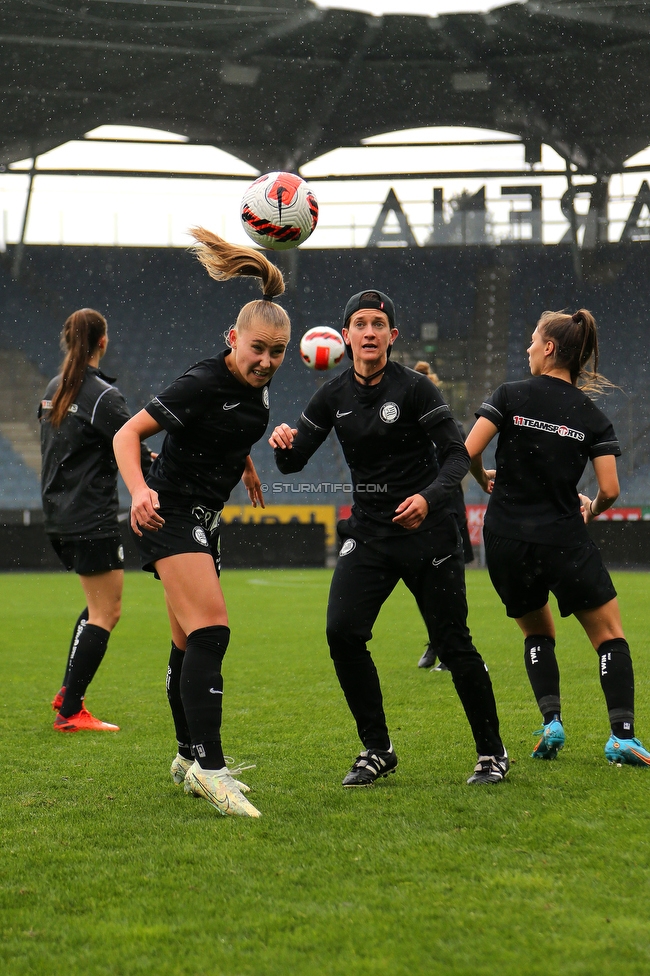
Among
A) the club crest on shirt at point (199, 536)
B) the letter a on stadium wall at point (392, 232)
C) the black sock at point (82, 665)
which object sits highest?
the letter a on stadium wall at point (392, 232)

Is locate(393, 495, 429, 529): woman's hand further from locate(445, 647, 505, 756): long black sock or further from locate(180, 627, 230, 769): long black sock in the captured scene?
locate(180, 627, 230, 769): long black sock

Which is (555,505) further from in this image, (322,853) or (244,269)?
(322,853)

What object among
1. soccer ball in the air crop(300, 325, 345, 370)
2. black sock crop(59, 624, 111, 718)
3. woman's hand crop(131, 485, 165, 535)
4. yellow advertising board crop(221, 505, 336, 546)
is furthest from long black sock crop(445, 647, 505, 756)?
yellow advertising board crop(221, 505, 336, 546)

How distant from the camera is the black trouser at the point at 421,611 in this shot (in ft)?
12.5

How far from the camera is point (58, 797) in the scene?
3.74 meters

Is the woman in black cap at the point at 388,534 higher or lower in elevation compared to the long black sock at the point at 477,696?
higher

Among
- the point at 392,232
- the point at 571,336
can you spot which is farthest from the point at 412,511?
the point at 392,232

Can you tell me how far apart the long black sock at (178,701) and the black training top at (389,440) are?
903mm

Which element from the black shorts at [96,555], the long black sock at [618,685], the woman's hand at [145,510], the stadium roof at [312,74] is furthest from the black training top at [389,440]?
the stadium roof at [312,74]

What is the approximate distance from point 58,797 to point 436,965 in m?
2.07

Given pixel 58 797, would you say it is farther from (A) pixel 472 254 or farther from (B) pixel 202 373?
(A) pixel 472 254

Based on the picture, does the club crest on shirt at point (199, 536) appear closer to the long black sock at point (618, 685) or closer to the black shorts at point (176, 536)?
the black shorts at point (176, 536)

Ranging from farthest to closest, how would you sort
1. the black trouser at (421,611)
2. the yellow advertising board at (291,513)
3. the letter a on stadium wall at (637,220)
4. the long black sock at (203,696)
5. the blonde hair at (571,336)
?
1. the letter a on stadium wall at (637,220)
2. the yellow advertising board at (291,513)
3. the blonde hair at (571,336)
4. the black trouser at (421,611)
5. the long black sock at (203,696)

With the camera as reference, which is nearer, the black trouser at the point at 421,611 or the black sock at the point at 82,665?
the black trouser at the point at 421,611
